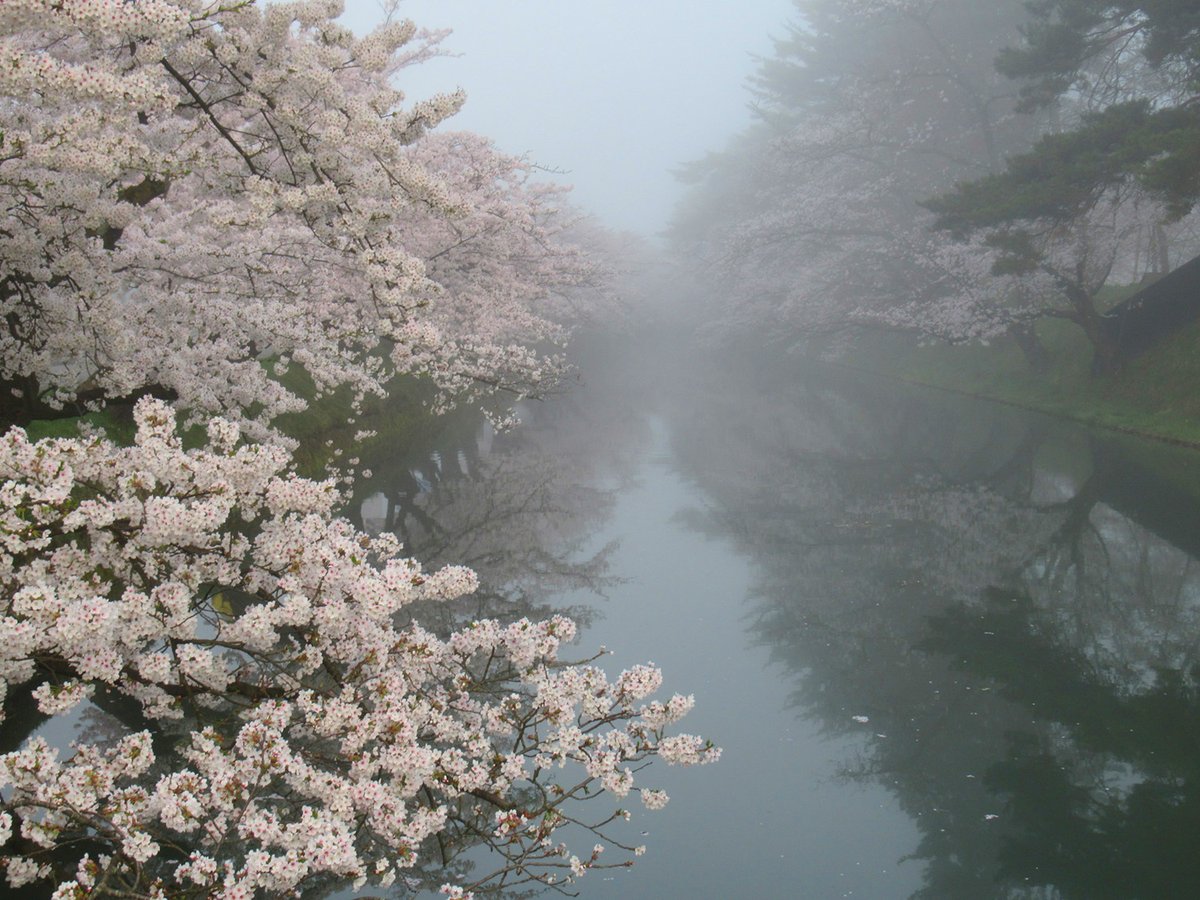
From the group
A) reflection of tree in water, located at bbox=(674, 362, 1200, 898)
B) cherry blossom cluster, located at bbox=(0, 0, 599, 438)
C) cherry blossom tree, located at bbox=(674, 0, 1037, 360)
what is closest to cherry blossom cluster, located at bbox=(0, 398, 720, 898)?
cherry blossom cluster, located at bbox=(0, 0, 599, 438)

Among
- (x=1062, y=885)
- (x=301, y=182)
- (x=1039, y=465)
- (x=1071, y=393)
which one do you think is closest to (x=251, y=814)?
(x=1062, y=885)

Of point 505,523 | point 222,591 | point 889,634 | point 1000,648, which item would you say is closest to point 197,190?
point 222,591

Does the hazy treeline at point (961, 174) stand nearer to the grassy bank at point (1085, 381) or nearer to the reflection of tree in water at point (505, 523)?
the grassy bank at point (1085, 381)

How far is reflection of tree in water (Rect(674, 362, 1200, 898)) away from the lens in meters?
6.95

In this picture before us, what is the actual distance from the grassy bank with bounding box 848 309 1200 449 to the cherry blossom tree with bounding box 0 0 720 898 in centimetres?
1733

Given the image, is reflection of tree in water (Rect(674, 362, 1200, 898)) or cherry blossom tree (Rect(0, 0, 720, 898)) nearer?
cherry blossom tree (Rect(0, 0, 720, 898))

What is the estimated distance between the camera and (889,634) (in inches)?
435

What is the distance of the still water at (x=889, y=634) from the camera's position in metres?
6.94

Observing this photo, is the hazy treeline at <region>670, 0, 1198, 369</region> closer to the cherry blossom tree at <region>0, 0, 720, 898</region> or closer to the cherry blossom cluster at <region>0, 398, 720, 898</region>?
the cherry blossom tree at <region>0, 0, 720, 898</region>

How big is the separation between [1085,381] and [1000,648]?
18.3 m

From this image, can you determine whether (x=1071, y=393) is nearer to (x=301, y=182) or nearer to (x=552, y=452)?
(x=552, y=452)

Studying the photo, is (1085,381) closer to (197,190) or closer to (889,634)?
(889,634)

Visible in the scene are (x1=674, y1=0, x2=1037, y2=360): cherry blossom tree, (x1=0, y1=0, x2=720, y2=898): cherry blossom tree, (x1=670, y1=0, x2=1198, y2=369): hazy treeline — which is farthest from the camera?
(x1=674, y1=0, x2=1037, y2=360): cherry blossom tree

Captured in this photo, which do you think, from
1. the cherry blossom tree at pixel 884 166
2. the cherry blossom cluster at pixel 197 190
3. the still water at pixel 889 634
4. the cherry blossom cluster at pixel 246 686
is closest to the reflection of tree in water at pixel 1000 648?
the still water at pixel 889 634
